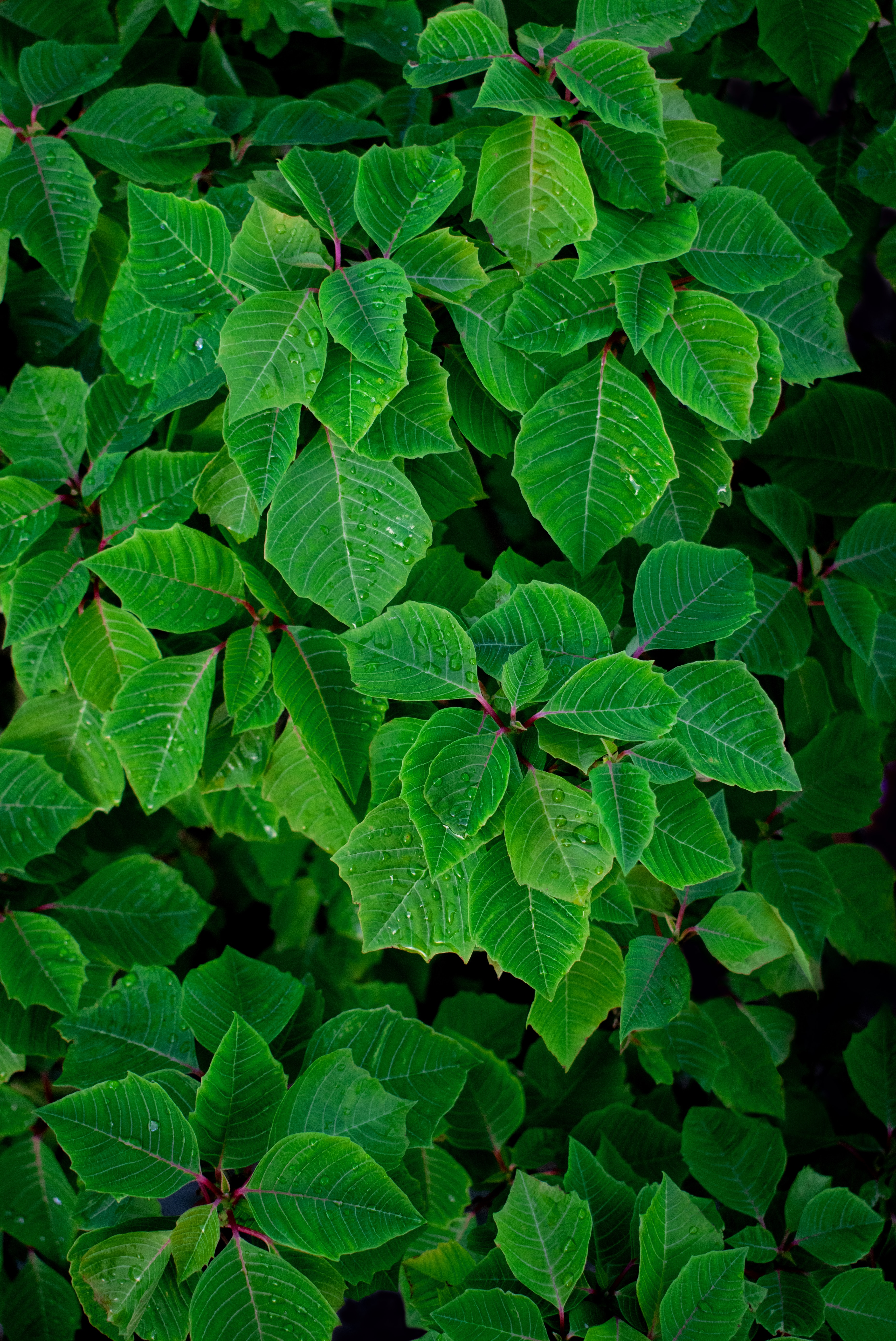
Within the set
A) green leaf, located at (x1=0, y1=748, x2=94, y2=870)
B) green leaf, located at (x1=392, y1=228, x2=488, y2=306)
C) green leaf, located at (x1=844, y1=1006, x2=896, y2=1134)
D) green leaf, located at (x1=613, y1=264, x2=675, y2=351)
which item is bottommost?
green leaf, located at (x1=844, y1=1006, x2=896, y2=1134)

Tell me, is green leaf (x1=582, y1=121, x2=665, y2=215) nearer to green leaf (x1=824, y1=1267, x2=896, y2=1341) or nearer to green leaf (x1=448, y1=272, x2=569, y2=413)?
green leaf (x1=448, y1=272, x2=569, y2=413)

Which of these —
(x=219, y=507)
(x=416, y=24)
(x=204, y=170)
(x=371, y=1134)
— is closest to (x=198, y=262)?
(x=219, y=507)

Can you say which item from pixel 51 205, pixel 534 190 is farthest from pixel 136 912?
pixel 534 190

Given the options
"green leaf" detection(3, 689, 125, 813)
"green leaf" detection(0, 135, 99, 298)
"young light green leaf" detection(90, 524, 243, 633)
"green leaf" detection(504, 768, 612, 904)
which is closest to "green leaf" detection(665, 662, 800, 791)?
"green leaf" detection(504, 768, 612, 904)

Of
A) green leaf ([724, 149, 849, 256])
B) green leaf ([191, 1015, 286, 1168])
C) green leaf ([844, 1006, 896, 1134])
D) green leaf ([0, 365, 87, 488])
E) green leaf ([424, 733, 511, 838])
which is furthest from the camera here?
green leaf ([844, 1006, 896, 1134])

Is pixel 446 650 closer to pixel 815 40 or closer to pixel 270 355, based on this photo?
pixel 270 355

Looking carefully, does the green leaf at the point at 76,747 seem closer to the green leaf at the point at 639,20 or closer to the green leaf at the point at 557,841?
the green leaf at the point at 557,841

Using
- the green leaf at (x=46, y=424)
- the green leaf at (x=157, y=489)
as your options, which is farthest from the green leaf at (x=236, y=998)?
the green leaf at (x=46, y=424)
